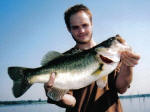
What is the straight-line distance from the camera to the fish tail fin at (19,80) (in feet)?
14.1

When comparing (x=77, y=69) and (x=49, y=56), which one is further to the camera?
(x=49, y=56)

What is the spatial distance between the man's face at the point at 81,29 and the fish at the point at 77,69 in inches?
30.7

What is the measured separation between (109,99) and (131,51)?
115 centimetres

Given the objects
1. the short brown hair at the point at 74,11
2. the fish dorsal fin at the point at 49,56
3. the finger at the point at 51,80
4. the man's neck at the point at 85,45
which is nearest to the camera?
the finger at the point at 51,80

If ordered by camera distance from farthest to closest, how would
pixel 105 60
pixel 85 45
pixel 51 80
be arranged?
pixel 85 45 → pixel 51 80 → pixel 105 60

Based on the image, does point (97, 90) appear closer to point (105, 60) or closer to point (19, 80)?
point (105, 60)

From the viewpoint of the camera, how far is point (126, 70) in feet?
14.0

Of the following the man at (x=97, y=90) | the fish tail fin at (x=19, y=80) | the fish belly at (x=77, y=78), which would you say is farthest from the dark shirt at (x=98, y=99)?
the fish tail fin at (x=19, y=80)

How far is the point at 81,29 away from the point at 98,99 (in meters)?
1.68

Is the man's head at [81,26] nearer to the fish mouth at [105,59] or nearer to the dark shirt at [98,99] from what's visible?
the dark shirt at [98,99]

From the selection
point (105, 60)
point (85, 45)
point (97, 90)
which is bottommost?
point (97, 90)

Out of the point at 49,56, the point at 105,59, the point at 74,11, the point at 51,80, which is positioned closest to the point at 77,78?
the point at 51,80

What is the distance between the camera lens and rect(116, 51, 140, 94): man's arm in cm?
388

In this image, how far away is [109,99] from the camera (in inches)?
171
